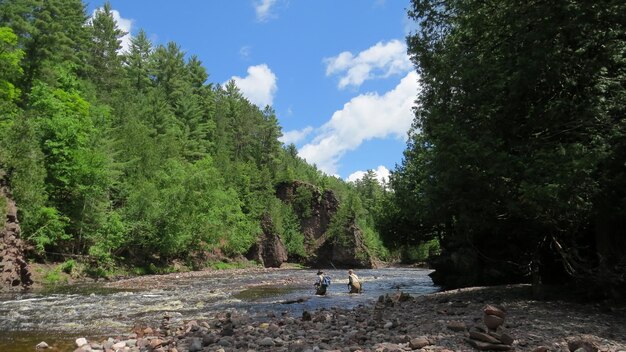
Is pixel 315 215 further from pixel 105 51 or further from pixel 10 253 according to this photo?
pixel 10 253

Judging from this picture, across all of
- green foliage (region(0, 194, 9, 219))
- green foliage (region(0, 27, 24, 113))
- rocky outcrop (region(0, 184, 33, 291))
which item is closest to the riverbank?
green foliage (region(0, 194, 9, 219))

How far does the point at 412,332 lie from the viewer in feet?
32.4

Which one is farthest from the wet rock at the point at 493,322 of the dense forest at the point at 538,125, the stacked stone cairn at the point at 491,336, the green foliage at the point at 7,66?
the green foliage at the point at 7,66

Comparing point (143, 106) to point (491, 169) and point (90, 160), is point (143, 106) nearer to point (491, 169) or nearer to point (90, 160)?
point (90, 160)

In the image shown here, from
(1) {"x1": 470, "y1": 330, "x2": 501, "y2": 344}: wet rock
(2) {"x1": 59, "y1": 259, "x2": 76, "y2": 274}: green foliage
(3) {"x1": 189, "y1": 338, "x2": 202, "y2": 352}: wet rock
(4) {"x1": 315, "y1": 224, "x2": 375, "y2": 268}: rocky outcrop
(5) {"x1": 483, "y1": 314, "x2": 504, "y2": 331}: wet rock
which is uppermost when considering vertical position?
(4) {"x1": 315, "y1": 224, "x2": 375, "y2": 268}: rocky outcrop

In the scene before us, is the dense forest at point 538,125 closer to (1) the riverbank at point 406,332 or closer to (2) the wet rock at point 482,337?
(1) the riverbank at point 406,332

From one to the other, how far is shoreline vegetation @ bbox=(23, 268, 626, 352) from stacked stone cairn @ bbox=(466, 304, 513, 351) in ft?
0.06

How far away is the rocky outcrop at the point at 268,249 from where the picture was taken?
7144 cm

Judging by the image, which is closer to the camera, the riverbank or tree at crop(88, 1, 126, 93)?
the riverbank

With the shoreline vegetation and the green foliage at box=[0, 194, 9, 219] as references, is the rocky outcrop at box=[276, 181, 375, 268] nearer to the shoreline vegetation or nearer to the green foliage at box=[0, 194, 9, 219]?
the green foliage at box=[0, 194, 9, 219]

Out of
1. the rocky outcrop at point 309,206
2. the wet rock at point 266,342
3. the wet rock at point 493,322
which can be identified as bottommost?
the wet rock at point 266,342

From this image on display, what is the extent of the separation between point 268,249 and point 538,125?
Answer: 63.9 metres

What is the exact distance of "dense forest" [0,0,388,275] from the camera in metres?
32.2

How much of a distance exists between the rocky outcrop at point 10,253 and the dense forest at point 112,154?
1.71 m
